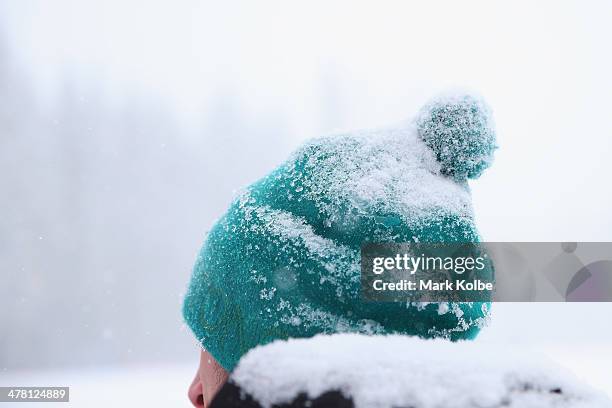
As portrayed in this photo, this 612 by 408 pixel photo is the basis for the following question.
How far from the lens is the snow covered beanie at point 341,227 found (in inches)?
31.7

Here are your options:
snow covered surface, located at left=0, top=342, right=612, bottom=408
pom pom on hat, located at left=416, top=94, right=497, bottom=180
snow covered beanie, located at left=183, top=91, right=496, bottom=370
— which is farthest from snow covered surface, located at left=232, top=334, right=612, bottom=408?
snow covered surface, located at left=0, top=342, right=612, bottom=408

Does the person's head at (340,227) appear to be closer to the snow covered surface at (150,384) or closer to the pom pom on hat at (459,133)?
the pom pom on hat at (459,133)

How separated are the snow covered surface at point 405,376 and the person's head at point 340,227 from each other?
39 centimetres

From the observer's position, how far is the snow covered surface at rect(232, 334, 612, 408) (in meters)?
0.36

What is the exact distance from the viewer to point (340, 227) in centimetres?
82

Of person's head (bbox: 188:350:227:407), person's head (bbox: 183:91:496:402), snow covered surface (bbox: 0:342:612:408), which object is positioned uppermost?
person's head (bbox: 183:91:496:402)

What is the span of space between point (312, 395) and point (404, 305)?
19.0 inches

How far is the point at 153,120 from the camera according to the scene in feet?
61.4

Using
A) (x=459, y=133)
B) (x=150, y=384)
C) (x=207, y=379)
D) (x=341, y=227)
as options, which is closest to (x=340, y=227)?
(x=341, y=227)

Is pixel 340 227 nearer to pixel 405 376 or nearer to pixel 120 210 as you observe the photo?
pixel 405 376

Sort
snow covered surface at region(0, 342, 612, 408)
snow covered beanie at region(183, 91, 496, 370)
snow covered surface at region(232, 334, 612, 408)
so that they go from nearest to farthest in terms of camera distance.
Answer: snow covered surface at region(232, 334, 612, 408) < snow covered beanie at region(183, 91, 496, 370) < snow covered surface at region(0, 342, 612, 408)

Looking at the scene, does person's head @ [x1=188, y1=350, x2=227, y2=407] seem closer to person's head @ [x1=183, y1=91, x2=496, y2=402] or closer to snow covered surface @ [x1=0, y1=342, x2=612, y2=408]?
person's head @ [x1=183, y1=91, x2=496, y2=402]

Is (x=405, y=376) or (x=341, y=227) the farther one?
(x=341, y=227)

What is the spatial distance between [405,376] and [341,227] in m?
0.45
